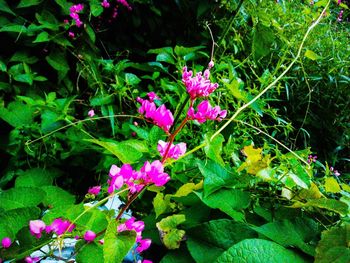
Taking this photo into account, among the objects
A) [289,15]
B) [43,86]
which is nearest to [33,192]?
[43,86]

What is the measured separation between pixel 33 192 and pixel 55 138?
0.60m

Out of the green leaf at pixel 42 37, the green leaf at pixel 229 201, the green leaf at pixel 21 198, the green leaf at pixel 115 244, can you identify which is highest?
the green leaf at pixel 115 244

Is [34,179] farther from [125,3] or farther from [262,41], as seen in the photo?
[125,3]

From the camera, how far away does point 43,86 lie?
1.72 metres

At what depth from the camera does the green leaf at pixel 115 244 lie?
1.72 feet

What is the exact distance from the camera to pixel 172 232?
2.29ft

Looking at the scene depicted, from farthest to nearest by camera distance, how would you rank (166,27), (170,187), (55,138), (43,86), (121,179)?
(166,27) < (43,86) < (55,138) < (170,187) < (121,179)

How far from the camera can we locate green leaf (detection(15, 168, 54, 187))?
1033mm

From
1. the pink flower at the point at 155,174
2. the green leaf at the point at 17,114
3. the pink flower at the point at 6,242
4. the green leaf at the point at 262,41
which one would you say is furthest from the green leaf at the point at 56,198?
the green leaf at the point at 262,41

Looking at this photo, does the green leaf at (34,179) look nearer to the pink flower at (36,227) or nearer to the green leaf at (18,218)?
the green leaf at (18,218)

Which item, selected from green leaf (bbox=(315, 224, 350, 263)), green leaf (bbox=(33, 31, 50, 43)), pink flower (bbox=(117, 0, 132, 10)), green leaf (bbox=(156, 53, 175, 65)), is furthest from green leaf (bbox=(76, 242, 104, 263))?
pink flower (bbox=(117, 0, 132, 10))

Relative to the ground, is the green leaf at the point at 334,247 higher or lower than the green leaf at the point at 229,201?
higher

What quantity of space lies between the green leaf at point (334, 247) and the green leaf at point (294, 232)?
3 centimetres

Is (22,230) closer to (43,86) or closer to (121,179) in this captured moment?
(121,179)
